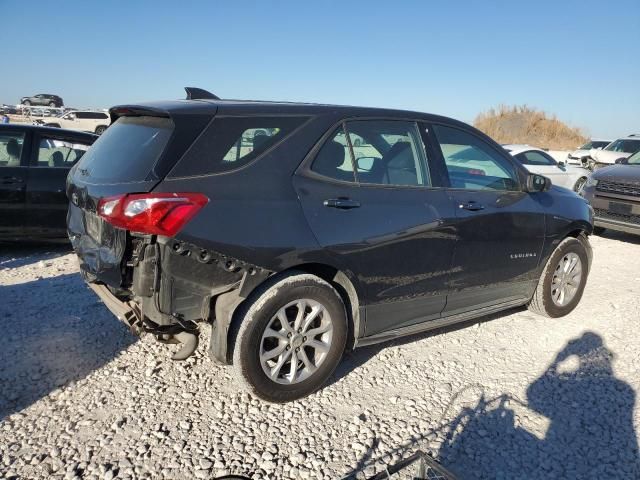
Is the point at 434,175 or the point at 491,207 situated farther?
the point at 491,207

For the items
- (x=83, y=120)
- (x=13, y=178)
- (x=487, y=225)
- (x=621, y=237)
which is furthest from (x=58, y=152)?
(x=83, y=120)

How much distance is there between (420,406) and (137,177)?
7.03 ft

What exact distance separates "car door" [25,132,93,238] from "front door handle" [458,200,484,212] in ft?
15.7

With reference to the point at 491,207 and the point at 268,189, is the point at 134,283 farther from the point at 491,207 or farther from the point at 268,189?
the point at 491,207

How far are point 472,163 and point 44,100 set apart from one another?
156 feet

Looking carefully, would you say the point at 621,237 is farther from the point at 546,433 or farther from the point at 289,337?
the point at 289,337

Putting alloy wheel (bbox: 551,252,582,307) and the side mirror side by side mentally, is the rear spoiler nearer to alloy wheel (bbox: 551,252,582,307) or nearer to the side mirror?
the side mirror

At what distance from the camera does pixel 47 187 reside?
19.6ft

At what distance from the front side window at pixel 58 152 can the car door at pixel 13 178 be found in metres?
0.17

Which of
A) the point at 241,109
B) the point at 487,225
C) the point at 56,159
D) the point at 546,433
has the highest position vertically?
the point at 241,109

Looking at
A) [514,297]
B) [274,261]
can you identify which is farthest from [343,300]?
[514,297]

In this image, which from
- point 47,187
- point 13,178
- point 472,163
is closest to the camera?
point 472,163

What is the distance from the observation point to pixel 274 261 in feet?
9.23

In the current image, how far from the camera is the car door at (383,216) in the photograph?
119 inches
